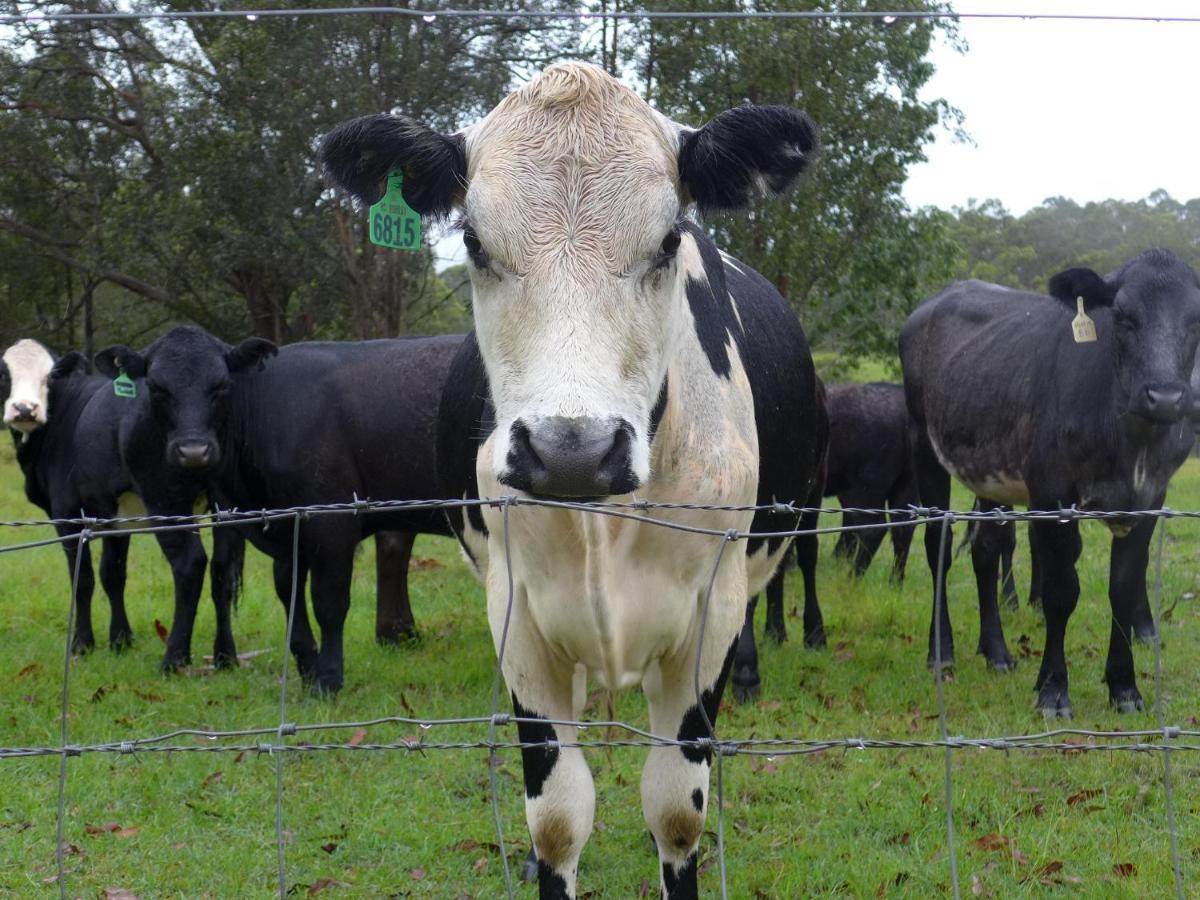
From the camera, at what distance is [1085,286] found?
257 inches

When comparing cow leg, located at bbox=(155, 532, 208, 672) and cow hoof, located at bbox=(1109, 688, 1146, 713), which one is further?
cow leg, located at bbox=(155, 532, 208, 672)

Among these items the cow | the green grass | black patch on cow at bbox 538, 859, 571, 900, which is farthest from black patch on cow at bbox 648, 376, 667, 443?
the green grass

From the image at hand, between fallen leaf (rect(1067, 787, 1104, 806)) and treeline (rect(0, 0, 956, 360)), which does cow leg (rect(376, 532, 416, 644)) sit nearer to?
treeline (rect(0, 0, 956, 360))

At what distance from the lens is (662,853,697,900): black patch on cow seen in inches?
149

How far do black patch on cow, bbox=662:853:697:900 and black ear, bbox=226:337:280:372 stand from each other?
5.10 metres

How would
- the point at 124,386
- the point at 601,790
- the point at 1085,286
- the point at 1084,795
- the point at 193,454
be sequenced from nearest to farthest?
the point at 1084,795, the point at 601,790, the point at 1085,286, the point at 193,454, the point at 124,386

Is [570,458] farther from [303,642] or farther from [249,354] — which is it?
[249,354]

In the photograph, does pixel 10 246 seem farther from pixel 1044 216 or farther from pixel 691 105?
pixel 1044 216

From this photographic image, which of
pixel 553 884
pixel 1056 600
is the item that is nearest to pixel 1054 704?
pixel 1056 600

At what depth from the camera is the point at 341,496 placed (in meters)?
7.79

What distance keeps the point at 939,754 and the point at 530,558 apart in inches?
110

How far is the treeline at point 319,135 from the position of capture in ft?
43.9

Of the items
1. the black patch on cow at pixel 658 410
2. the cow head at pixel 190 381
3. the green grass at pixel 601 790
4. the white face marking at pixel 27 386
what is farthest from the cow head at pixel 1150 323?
the white face marking at pixel 27 386

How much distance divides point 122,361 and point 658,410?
5715mm
